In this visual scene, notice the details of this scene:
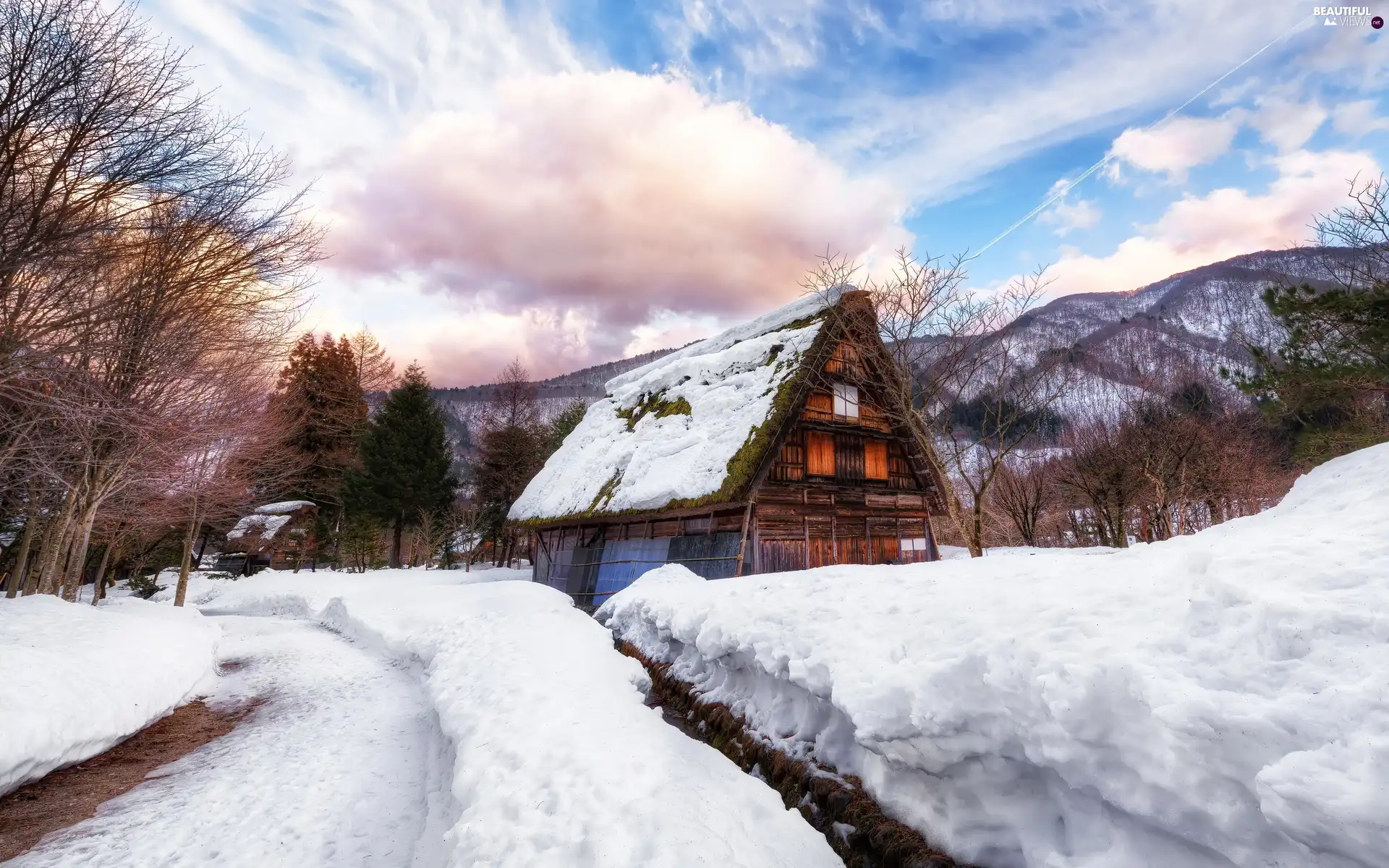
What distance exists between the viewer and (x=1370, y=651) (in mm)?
2137

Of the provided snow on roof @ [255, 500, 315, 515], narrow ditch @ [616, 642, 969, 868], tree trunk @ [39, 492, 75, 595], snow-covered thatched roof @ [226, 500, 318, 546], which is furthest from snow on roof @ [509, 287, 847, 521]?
snow on roof @ [255, 500, 315, 515]

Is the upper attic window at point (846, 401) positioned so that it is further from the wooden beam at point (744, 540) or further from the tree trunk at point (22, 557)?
the tree trunk at point (22, 557)

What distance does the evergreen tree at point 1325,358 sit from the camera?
8688mm

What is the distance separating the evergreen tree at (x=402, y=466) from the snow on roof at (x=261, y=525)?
3.04 metres

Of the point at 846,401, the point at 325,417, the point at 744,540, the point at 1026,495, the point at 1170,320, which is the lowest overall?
the point at 744,540

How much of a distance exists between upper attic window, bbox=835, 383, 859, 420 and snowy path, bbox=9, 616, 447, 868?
1137 centimetres

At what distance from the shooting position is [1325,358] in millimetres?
9617

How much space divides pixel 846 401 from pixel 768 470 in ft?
11.9

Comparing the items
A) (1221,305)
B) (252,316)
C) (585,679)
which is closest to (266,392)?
(252,316)

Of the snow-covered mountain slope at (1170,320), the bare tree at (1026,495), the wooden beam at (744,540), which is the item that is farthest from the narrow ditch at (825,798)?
the snow-covered mountain slope at (1170,320)

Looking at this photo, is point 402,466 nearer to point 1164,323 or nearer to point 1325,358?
point 1325,358

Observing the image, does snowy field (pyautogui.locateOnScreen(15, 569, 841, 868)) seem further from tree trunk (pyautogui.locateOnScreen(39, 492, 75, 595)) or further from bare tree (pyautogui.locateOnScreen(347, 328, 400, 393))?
bare tree (pyautogui.locateOnScreen(347, 328, 400, 393))

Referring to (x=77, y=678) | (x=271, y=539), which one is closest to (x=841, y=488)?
(x=77, y=678)

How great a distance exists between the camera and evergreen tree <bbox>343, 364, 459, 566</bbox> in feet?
99.7
